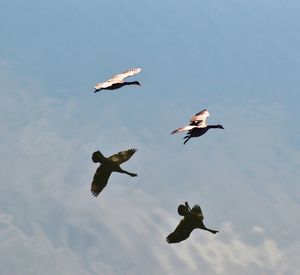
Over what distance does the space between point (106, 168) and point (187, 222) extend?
5098 millimetres

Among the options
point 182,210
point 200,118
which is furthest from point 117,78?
point 182,210

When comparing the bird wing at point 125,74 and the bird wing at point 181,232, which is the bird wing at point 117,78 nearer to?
the bird wing at point 125,74

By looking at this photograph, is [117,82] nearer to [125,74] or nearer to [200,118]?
[125,74]

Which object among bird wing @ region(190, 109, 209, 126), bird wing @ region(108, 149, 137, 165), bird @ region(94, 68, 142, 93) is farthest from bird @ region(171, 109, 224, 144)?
bird @ region(94, 68, 142, 93)

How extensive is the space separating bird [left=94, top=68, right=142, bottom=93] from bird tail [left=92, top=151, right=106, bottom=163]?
8626 millimetres

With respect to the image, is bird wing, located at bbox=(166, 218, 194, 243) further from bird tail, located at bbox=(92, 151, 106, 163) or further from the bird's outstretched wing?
bird tail, located at bbox=(92, 151, 106, 163)

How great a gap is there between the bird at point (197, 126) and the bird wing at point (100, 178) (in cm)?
456

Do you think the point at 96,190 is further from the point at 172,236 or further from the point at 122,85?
the point at 122,85

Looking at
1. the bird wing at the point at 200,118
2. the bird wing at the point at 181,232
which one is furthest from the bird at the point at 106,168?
the bird wing at the point at 200,118

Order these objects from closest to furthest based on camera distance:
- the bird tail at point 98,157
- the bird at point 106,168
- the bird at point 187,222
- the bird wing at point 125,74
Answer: the bird tail at point 98,157 < the bird at point 187,222 < the bird at point 106,168 < the bird wing at point 125,74

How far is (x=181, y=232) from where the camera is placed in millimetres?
28766

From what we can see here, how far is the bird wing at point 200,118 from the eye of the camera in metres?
36.7

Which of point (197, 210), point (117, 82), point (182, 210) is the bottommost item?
point (182, 210)

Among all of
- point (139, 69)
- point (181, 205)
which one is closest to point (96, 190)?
point (181, 205)
